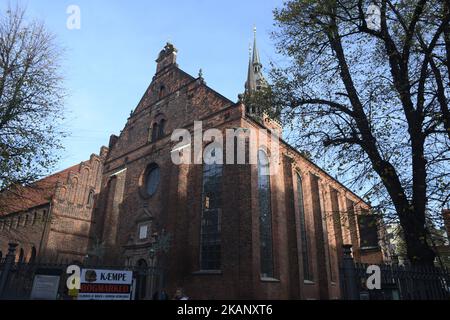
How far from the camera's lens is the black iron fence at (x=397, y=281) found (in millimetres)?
7336

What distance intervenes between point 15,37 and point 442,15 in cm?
1540

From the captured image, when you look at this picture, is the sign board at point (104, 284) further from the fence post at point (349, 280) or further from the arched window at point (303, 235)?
the arched window at point (303, 235)

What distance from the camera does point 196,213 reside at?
53.7 feet

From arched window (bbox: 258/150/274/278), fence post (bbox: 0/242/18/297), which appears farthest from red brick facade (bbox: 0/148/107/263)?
arched window (bbox: 258/150/274/278)

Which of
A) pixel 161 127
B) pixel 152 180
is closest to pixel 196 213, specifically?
pixel 152 180

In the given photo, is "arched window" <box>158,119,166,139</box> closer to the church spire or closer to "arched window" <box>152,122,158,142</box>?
"arched window" <box>152,122,158,142</box>

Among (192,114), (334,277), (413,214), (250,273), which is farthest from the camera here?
(334,277)

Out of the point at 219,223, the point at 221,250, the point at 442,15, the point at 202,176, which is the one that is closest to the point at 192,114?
the point at 202,176

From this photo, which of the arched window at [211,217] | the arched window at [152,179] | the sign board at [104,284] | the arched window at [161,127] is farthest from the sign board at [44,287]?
the arched window at [161,127]

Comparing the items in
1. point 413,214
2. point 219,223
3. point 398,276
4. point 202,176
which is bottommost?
point 398,276

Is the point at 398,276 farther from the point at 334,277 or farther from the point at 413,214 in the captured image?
the point at 334,277
